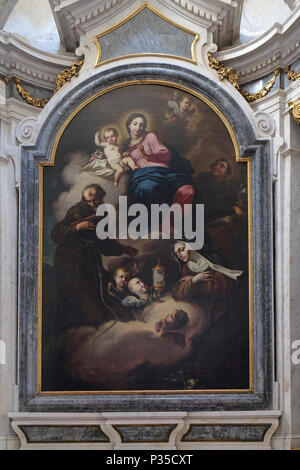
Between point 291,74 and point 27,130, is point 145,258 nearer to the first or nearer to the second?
point 27,130

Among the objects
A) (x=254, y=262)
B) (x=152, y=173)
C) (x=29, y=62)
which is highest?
(x=29, y=62)

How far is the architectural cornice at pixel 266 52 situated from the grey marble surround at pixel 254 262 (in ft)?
1.85

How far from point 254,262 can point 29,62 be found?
465 centimetres

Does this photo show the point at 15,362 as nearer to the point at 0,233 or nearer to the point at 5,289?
the point at 5,289

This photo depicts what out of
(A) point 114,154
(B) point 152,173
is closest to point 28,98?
(A) point 114,154

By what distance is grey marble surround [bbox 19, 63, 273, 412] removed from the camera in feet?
33.8

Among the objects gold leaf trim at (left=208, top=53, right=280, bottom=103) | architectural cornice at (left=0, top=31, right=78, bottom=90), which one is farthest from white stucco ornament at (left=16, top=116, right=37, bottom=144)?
gold leaf trim at (left=208, top=53, right=280, bottom=103)

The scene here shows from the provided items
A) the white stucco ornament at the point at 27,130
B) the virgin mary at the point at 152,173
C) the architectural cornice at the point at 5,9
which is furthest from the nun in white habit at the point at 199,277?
the architectural cornice at the point at 5,9

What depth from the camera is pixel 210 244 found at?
10641 mm

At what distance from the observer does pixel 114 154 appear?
35.6ft

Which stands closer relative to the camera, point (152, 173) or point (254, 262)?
point (254, 262)

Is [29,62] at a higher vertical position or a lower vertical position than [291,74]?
higher

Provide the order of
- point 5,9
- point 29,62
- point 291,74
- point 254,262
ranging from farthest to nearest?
point 5,9 → point 29,62 → point 291,74 → point 254,262

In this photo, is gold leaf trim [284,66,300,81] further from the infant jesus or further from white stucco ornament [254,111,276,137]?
the infant jesus
